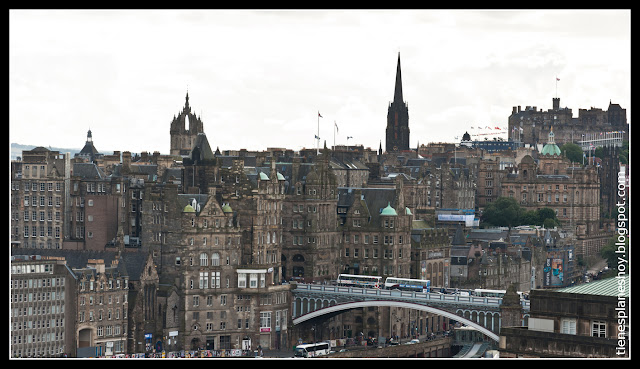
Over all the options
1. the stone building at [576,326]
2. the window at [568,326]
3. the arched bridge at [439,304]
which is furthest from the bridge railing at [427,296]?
the window at [568,326]

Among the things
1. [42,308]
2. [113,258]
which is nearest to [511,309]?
[113,258]

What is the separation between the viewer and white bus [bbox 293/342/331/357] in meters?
188

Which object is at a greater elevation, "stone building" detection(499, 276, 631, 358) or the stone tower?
"stone building" detection(499, 276, 631, 358)

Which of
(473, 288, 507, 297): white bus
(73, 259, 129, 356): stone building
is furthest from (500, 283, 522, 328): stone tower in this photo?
(73, 259, 129, 356): stone building

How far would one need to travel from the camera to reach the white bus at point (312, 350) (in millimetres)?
188375

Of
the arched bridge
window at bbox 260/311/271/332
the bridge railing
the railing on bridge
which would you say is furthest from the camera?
window at bbox 260/311/271/332

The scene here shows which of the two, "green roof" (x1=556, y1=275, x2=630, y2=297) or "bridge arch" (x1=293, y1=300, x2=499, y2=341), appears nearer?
"green roof" (x1=556, y1=275, x2=630, y2=297)

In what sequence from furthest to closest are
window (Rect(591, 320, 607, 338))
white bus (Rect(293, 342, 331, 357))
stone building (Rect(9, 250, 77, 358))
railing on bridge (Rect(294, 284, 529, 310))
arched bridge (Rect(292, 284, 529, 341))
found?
Answer: white bus (Rect(293, 342, 331, 357)) < railing on bridge (Rect(294, 284, 529, 310)) < arched bridge (Rect(292, 284, 529, 341)) < stone building (Rect(9, 250, 77, 358)) < window (Rect(591, 320, 607, 338))

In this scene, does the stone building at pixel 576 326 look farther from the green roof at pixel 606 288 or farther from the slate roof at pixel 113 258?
the slate roof at pixel 113 258

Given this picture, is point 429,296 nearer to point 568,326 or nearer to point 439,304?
point 439,304

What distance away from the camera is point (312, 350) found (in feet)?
621

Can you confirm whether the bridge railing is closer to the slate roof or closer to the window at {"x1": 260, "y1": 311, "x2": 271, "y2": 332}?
the window at {"x1": 260, "y1": 311, "x2": 271, "y2": 332}
